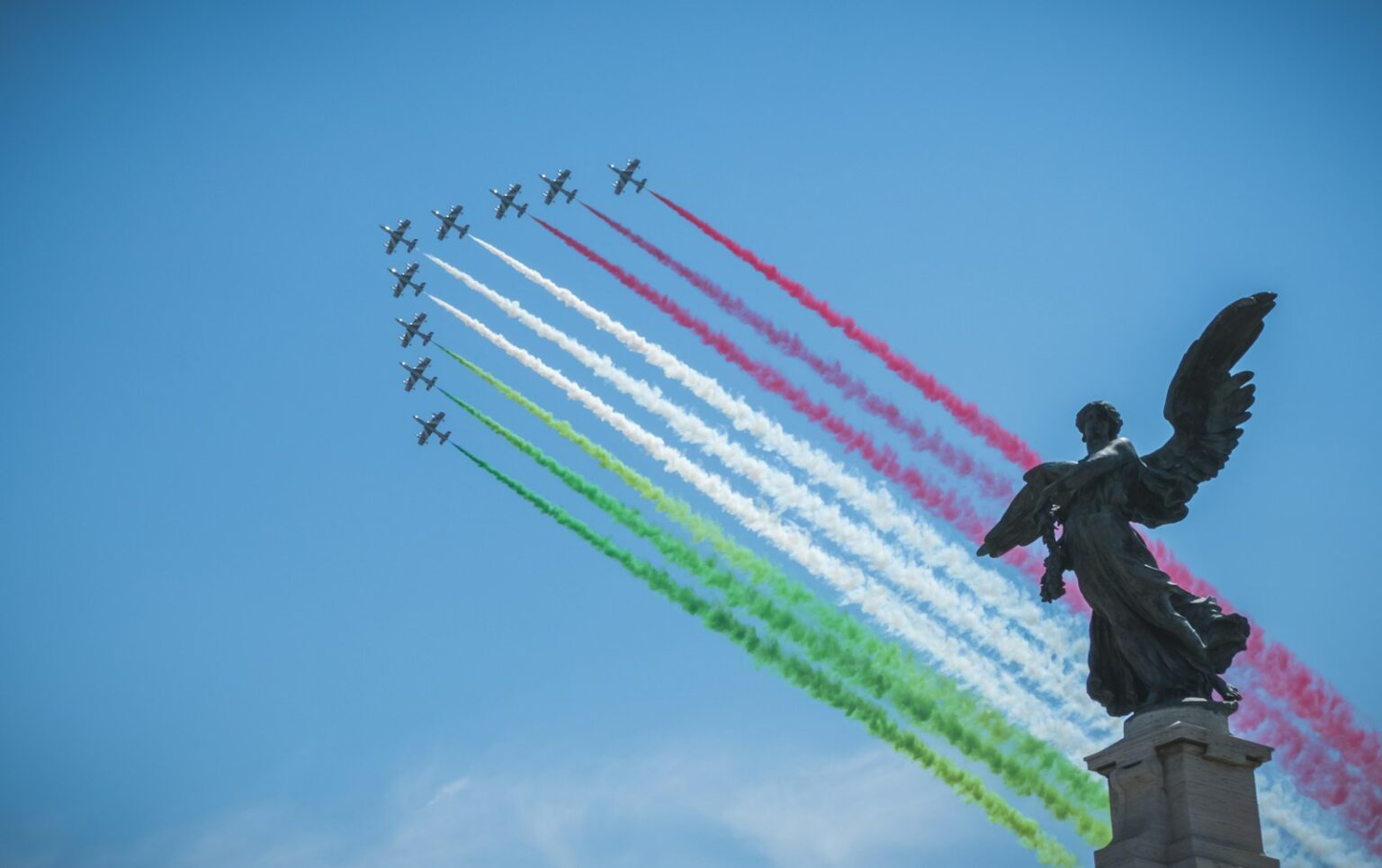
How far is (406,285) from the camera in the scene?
11681 centimetres

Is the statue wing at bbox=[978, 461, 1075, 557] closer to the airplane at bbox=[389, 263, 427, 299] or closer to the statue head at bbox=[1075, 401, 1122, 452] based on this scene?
the statue head at bbox=[1075, 401, 1122, 452]

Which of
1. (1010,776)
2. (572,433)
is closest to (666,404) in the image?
(572,433)

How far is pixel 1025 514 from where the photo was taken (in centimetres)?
2167

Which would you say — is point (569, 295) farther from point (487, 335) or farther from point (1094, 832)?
point (1094, 832)

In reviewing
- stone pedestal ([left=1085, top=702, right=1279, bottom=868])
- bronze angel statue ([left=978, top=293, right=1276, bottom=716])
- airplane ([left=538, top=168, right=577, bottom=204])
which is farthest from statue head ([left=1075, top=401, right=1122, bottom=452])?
airplane ([left=538, top=168, right=577, bottom=204])

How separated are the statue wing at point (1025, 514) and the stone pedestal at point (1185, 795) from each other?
292 cm

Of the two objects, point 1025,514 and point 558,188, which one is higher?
point 558,188

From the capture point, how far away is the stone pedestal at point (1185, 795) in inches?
742

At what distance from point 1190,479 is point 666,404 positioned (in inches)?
2327

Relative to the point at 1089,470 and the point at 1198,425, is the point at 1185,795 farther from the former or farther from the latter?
the point at 1198,425

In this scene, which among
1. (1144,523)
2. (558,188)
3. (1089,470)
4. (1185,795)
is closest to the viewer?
(1185,795)

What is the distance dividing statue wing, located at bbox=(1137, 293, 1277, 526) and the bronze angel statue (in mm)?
11

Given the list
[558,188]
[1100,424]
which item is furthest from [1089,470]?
[558,188]

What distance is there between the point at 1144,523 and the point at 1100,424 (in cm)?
139
